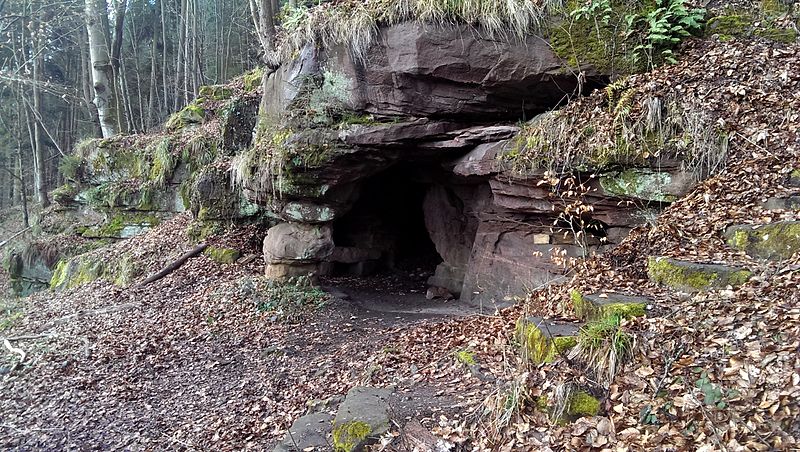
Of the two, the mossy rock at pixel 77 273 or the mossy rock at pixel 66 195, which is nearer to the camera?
the mossy rock at pixel 77 273

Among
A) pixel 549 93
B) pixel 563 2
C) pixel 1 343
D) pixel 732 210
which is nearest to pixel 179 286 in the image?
pixel 1 343

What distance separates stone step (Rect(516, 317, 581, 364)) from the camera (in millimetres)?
3678

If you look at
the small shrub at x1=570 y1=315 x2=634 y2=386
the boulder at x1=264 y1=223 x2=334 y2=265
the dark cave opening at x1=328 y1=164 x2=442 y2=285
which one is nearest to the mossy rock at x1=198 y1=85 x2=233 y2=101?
the dark cave opening at x1=328 y1=164 x2=442 y2=285

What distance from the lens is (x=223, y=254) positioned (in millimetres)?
9578

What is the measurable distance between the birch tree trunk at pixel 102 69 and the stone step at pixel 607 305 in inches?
570

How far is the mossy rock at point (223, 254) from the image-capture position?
9.49m

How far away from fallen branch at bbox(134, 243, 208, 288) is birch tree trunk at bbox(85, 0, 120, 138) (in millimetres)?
7452

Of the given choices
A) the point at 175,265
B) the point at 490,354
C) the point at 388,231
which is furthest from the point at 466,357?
the point at 175,265

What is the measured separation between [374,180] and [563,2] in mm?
4672

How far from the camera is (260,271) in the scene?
8.94 m

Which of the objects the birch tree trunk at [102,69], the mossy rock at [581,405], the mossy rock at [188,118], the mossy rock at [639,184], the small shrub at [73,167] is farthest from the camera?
the small shrub at [73,167]

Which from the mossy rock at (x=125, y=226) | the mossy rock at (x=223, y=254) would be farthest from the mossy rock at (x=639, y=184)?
the mossy rock at (x=125, y=226)

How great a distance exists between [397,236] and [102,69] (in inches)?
402

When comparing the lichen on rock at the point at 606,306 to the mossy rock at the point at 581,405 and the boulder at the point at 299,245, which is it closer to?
the mossy rock at the point at 581,405
